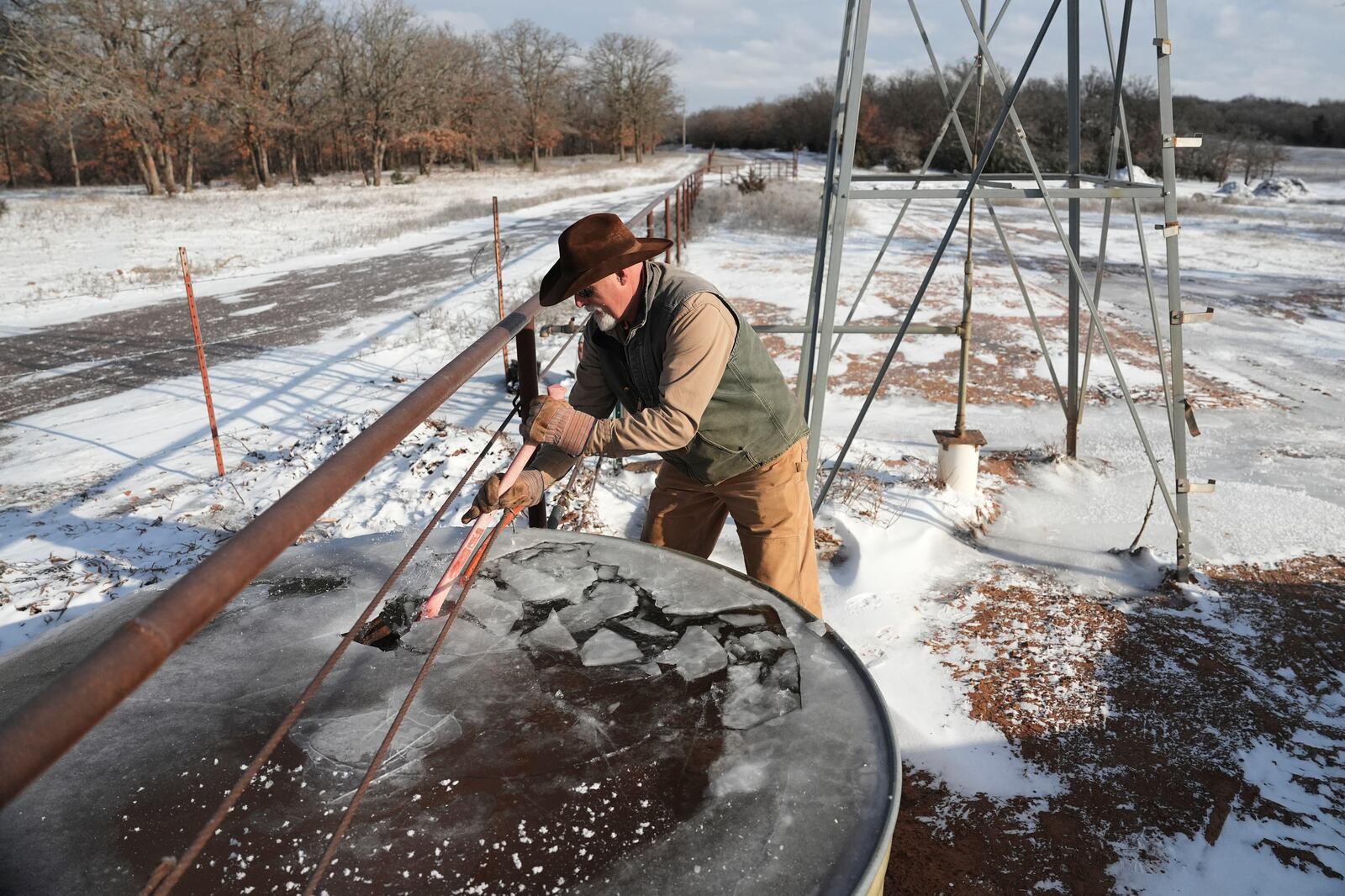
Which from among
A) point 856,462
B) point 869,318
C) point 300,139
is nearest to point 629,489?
point 856,462

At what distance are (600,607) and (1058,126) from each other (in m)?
39.9

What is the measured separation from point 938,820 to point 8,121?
163ft

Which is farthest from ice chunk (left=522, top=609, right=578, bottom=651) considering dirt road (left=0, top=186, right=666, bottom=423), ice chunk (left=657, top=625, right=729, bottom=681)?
dirt road (left=0, top=186, right=666, bottom=423)

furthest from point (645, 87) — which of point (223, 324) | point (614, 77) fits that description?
point (223, 324)

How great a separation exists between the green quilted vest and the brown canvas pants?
3.5 inches

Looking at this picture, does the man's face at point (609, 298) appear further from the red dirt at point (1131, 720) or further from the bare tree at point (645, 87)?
the bare tree at point (645, 87)

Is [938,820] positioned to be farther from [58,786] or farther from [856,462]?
[856,462]

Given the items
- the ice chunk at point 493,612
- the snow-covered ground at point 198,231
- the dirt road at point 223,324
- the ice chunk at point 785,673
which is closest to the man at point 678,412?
the ice chunk at point 493,612

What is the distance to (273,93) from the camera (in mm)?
39688

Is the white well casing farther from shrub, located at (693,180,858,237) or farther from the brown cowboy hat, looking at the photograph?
shrub, located at (693,180,858,237)

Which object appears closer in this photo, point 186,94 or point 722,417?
point 722,417

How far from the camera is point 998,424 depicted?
22.2ft

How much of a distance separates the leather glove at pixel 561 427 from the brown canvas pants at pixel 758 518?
32.8 inches

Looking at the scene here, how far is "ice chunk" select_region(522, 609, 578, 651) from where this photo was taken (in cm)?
231
